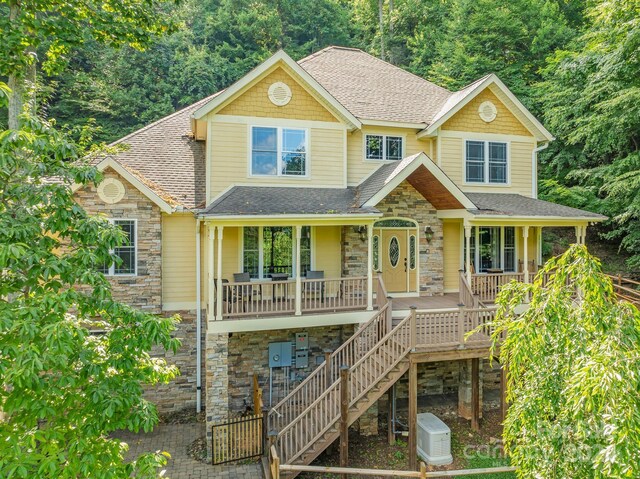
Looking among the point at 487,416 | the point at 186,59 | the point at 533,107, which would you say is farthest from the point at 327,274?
the point at 186,59

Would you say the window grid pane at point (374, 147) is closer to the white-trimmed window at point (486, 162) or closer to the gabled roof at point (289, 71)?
the gabled roof at point (289, 71)

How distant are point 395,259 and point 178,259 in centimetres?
707

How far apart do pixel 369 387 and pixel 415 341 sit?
1.54 metres

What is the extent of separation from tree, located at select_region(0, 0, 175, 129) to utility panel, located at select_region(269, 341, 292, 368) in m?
8.30

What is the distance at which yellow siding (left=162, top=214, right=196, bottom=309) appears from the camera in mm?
11766

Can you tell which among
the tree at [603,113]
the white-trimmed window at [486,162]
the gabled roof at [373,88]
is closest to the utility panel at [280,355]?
the gabled roof at [373,88]

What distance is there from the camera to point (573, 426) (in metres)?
3.87

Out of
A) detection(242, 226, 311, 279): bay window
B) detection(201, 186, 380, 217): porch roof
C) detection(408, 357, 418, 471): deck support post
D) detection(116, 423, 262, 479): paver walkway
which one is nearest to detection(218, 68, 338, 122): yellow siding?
detection(201, 186, 380, 217): porch roof

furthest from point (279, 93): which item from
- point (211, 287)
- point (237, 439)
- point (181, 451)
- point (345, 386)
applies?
point (181, 451)

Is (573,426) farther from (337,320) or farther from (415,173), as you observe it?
(415,173)

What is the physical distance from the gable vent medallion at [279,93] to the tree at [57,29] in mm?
3474

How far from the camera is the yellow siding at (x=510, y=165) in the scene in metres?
14.1

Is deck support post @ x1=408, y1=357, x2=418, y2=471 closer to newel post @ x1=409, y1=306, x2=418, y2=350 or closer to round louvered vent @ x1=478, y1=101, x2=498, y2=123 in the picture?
newel post @ x1=409, y1=306, x2=418, y2=350

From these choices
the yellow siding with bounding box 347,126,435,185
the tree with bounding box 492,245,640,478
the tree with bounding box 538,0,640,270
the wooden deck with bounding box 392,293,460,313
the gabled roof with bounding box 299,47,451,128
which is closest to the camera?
the tree with bounding box 492,245,640,478
